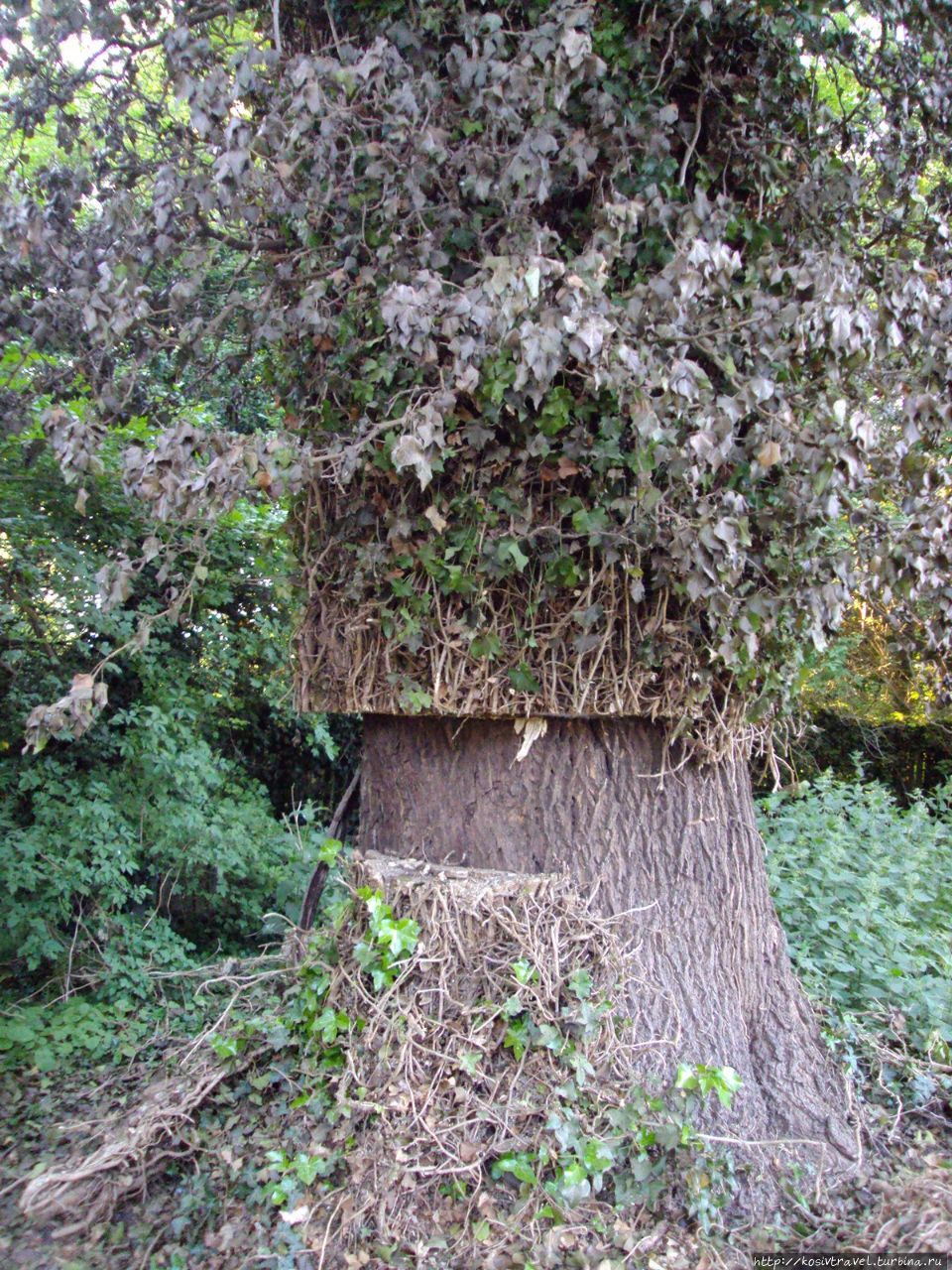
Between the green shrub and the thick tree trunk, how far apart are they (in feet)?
1.94

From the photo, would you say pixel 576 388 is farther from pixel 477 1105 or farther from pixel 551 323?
pixel 477 1105

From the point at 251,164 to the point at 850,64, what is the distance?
2.06m

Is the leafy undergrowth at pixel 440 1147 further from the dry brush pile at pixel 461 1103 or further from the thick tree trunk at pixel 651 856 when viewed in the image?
the thick tree trunk at pixel 651 856

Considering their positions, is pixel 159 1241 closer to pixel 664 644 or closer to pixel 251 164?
pixel 664 644

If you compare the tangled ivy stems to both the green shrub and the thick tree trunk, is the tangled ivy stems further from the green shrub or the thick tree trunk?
the green shrub

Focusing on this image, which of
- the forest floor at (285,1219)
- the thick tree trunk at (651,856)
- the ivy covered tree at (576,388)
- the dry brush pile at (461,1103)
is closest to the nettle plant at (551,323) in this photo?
the ivy covered tree at (576,388)

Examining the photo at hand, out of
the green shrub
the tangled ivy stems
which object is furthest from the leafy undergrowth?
the green shrub

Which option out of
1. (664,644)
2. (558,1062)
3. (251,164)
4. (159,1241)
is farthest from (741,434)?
(159,1241)

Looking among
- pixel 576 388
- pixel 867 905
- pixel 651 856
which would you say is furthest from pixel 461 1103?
pixel 867 905

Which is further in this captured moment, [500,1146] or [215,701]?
[215,701]

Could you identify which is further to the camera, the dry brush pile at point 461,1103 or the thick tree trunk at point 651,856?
the thick tree trunk at point 651,856

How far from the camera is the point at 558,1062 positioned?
2.48m

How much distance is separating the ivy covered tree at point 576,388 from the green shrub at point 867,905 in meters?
0.60

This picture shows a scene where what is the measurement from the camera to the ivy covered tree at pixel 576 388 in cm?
222
